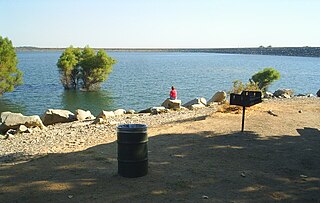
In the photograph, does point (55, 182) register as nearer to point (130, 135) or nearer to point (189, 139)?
point (130, 135)

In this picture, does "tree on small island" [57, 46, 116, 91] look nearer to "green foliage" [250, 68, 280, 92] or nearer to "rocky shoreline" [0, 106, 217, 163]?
"green foliage" [250, 68, 280, 92]

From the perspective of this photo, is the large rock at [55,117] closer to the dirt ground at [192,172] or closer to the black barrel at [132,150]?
the dirt ground at [192,172]

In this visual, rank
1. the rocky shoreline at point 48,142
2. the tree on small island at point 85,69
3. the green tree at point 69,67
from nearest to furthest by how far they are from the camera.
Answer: the rocky shoreline at point 48,142 → the green tree at point 69,67 → the tree on small island at point 85,69

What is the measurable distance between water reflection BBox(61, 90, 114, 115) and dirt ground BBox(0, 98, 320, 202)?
17874 mm

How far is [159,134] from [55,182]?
5488 mm

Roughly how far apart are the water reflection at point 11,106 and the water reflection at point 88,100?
338cm

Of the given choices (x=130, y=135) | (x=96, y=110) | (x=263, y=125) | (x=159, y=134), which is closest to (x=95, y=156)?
(x=130, y=135)

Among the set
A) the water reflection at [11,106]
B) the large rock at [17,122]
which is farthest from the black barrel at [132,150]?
the water reflection at [11,106]

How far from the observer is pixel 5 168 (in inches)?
320

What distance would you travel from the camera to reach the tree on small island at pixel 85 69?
143ft

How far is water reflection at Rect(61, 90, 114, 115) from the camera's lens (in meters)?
29.8

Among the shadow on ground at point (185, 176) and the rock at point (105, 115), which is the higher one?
the shadow on ground at point (185, 176)

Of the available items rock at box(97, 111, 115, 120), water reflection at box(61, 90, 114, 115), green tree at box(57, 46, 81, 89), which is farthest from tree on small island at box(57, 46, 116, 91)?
rock at box(97, 111, 115, 120)

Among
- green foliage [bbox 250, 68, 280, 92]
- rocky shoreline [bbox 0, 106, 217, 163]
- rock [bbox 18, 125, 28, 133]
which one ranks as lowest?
rock [bbox 18, 125, 28, 133]
